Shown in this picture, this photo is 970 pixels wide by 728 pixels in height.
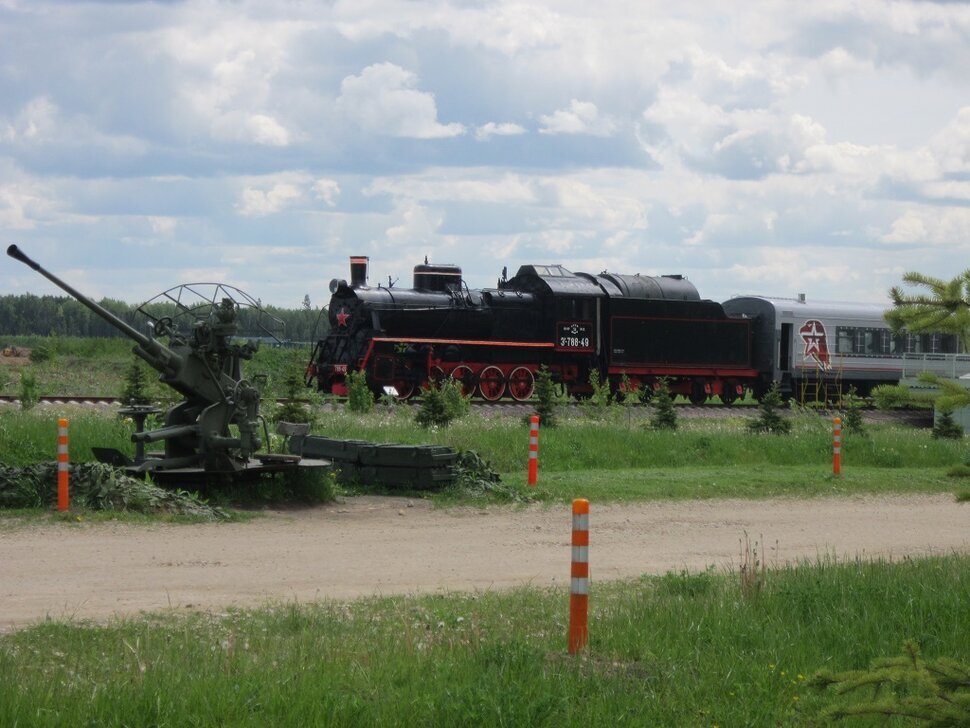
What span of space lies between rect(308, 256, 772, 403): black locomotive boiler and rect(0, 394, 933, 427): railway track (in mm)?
1223

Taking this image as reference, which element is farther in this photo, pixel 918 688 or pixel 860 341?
pixel 860 341

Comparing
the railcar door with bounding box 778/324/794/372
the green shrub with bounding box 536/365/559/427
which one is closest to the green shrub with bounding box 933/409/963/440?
the green shrub with bounding box 536/365/559/427

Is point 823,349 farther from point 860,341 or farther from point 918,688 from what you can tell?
point 918,688

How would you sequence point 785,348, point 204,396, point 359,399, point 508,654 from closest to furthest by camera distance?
1. point 508,654
2. point 204,396
3. point 359,399
4. point 785,348

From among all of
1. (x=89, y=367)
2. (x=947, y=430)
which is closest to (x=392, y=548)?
(x=947, y=430)

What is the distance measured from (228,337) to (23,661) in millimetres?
8008

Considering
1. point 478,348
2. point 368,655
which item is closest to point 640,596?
point 368,655

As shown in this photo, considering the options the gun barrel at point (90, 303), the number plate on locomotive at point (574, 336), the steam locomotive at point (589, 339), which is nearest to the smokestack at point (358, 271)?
the steam locomotive at point (589, 339)

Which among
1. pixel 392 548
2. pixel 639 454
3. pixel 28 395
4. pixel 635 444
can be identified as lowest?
pixel 392 548

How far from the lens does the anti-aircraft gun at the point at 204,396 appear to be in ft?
46.7

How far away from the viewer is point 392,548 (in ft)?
40.3

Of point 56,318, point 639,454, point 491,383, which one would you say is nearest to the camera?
point 639,454

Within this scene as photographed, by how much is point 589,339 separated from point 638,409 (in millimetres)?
3406

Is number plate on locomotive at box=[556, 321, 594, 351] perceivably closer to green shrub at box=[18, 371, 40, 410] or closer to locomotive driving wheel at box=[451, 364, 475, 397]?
locomotive driving wheel at box=[451, 364, 475, 397]
